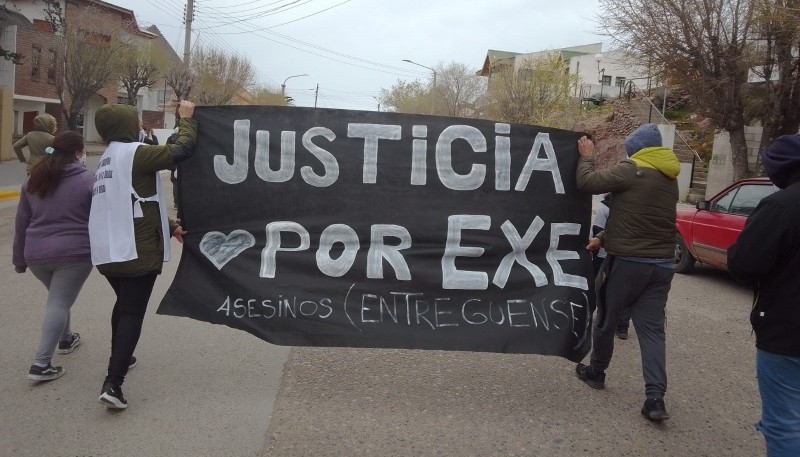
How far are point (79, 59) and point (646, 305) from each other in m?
30.2

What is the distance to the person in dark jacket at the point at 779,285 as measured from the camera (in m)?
2.70

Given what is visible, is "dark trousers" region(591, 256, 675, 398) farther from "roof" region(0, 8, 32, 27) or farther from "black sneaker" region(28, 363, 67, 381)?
"roof" region(0, 8, 32, 27)

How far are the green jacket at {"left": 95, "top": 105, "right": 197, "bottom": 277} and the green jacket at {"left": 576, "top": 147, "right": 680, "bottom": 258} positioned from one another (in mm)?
2757

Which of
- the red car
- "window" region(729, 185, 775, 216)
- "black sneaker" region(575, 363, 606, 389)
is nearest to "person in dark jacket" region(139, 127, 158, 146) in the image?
"black sneaker" region(575, 363, 606, 389)

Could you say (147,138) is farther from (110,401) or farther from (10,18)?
(10,18)

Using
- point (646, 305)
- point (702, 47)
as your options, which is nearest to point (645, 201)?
point (646, 305)

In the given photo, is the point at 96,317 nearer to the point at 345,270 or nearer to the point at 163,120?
the point at 345,270

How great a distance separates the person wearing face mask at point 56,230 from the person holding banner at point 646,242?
10.9 feet

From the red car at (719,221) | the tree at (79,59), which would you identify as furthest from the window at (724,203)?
the tree at (79,59)

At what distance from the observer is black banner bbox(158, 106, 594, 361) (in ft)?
14.0

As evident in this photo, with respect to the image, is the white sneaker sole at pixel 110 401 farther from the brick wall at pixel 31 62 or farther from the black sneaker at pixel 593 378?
the brick wall at pixel 31 62

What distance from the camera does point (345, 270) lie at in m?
4.30

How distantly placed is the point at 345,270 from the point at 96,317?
289 cm

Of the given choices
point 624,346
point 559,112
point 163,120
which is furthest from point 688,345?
point 163,120
